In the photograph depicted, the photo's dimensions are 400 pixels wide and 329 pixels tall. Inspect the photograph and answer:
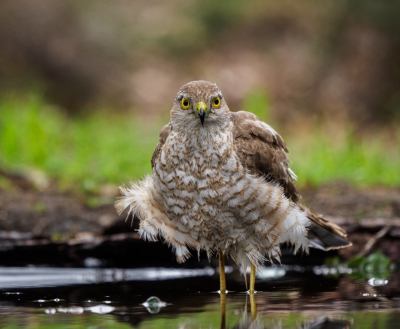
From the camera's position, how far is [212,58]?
54.3 feet

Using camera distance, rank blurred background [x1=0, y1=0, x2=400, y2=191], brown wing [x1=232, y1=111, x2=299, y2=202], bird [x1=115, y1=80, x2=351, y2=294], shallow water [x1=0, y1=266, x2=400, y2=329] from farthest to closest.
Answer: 1. blurred background [x1=0, y1=0, x2=400, y2=191]
2. brown wing [x1=232, y1=111, x2=299, y2=202]
3. bird [x1=115, y1=80, x2=351, y2=294]
4. shallow water [x1=0, y1=266, x2=400, y2=329]

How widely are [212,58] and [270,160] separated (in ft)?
38.3

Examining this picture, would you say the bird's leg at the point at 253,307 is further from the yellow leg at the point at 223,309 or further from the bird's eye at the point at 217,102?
the bird's eye at the point at 217,102

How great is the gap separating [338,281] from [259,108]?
459 centimetres

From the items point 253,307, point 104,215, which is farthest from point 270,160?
point 104,215

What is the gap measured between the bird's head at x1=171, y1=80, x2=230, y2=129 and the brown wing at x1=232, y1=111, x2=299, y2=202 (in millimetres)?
226

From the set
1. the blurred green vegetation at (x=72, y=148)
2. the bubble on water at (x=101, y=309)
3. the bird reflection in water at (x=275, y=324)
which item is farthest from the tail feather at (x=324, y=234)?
the blurred green vegetation at (x=72, y=148)

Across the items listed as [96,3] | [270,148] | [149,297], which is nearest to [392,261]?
[270,148]

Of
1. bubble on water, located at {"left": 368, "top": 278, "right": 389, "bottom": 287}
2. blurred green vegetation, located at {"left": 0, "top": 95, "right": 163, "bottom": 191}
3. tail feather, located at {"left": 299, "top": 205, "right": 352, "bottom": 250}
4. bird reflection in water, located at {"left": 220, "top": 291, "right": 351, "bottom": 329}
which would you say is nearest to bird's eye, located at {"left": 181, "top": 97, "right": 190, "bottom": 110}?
tail feather, located at {"left": 299, "top": 205, "right": 352, "bottom": 250}

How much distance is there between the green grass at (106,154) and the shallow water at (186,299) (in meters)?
1.83

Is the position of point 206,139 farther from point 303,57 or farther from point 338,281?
point 303,57

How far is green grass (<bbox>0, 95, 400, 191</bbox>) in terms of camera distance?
822cm

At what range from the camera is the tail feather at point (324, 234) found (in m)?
5.56

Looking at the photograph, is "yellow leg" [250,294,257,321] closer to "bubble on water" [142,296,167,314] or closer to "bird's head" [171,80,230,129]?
"bubble on water" [142,296,167,314]
